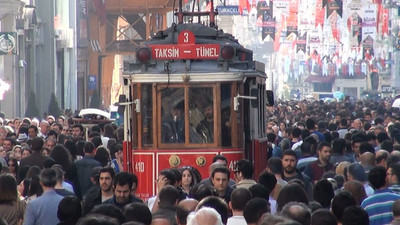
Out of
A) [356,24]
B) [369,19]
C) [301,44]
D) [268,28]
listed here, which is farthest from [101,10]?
[301,44]

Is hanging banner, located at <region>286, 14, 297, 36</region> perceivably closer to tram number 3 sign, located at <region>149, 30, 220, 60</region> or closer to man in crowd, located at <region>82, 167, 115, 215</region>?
tram number 3 sign, located at <region>149, 30, 220, 60</region>

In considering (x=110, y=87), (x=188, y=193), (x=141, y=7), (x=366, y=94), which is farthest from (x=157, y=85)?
(x=366, y=94)

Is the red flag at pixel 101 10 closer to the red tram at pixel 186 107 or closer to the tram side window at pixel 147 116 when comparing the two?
the red tram at pixel 186 107

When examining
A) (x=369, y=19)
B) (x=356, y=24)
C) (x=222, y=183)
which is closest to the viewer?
(x=222, y=183)

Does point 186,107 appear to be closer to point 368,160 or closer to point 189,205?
point 368,160

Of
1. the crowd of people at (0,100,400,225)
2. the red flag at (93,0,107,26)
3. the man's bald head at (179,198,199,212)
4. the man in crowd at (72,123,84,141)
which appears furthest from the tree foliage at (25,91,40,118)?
the man's bald head at (179,198,199,212)

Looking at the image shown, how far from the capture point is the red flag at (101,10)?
5315cm

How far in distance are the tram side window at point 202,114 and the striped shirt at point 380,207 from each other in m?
5.44

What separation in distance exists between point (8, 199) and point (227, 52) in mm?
6078

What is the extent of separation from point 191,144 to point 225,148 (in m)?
0.47

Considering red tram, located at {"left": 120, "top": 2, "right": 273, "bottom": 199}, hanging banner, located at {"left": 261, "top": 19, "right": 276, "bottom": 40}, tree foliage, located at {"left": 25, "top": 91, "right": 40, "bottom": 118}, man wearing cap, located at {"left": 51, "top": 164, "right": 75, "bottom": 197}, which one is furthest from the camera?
hanging banner, located at {"left": 261, "top": 19, "right": 276, "bottom": 40}

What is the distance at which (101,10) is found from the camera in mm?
53875

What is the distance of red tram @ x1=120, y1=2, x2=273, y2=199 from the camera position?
17266mm

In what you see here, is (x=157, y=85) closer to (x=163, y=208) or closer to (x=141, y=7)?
(x=163, y=208)
